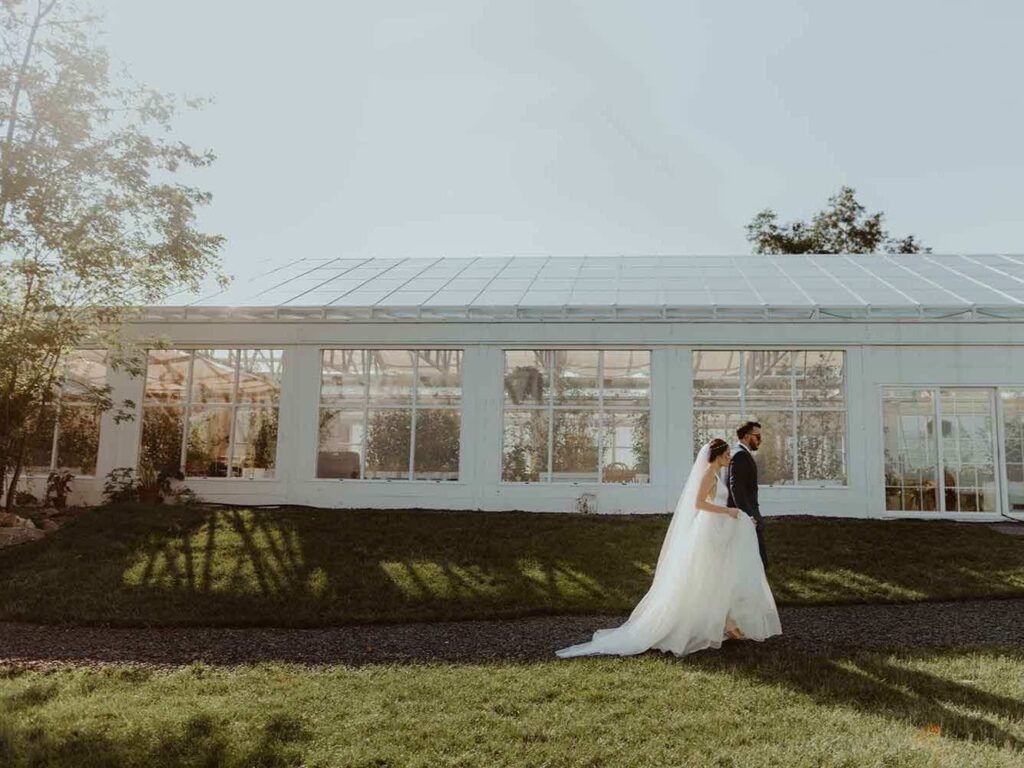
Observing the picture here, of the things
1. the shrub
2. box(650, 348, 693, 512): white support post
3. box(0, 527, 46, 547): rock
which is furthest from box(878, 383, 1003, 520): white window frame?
the shrub

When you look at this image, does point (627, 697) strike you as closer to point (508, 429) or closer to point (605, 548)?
point (605, 548)

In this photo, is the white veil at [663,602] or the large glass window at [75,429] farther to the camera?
the large glass window at [75,429]

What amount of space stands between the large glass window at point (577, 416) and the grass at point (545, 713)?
8590mm

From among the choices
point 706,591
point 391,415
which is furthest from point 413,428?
point 706,591

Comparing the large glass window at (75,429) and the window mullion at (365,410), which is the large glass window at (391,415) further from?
the large glass window at (75,429)

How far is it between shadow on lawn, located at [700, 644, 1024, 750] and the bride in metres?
0.23

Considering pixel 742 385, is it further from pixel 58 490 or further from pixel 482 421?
pixel 58 490

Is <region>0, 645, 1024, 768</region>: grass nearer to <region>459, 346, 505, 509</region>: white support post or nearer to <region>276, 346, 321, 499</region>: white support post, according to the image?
<region>459, 346, 505, 509</region>: white support post

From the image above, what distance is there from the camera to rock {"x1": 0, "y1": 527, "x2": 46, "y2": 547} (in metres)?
12.2

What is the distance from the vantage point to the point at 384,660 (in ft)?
22.2

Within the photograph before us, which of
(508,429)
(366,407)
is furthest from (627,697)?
(366,407)

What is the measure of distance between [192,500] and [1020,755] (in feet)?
46.9

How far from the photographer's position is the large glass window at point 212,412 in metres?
16.0

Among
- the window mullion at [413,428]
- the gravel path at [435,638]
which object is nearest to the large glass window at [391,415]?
the window mullion at [413,428]
